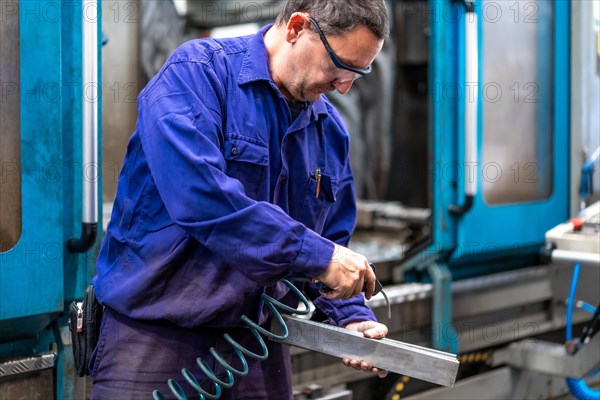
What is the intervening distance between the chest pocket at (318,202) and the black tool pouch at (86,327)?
0.60 metres

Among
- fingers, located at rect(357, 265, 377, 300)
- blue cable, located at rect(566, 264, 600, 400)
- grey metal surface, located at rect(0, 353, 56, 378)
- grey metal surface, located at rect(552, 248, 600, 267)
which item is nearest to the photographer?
fingers, located at rect(357, 265, 377, 300)

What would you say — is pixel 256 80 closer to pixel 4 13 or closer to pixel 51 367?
pixel 4 13

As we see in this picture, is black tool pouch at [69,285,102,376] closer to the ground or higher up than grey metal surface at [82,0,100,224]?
closer to the ground

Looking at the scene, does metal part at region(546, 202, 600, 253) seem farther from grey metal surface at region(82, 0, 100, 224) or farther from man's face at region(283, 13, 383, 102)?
grey metal surface at region(82, 0, 100, 224)

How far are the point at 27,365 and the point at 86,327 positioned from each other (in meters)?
0.45

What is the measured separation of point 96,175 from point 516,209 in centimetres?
234

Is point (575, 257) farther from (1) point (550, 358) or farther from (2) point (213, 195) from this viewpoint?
(2) point (213, 195)

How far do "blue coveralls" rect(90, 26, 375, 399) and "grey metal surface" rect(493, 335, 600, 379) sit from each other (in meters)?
2.06

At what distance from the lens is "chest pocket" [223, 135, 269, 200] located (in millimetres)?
1871

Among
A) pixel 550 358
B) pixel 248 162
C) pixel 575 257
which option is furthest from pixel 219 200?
pixel 550 358

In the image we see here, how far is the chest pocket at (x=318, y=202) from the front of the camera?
A: 6.87ft

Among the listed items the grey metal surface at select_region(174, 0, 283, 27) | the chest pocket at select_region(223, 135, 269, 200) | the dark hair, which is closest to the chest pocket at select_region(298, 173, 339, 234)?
the chest pocket at select_region(223, 135, 269, 200)

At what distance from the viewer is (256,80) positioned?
1924mm

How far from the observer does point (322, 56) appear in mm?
1900
